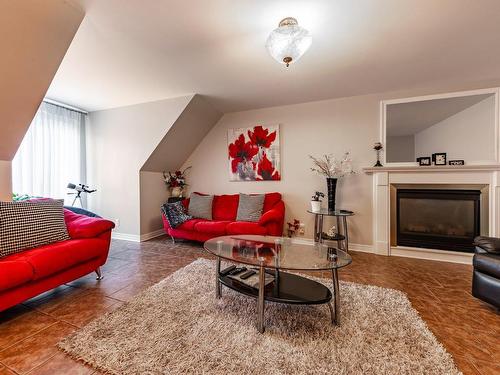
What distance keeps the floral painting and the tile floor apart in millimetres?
1679

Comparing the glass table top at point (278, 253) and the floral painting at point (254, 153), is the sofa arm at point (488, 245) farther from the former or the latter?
the floral painting at point (254, 153)

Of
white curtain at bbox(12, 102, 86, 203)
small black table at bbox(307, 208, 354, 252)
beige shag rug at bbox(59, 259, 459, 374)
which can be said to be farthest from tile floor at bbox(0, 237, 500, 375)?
white curtain at bbox(12, 102, 86, 203)

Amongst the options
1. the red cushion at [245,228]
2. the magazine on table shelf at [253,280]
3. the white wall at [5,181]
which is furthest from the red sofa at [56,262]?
the red cushion at [245,228]

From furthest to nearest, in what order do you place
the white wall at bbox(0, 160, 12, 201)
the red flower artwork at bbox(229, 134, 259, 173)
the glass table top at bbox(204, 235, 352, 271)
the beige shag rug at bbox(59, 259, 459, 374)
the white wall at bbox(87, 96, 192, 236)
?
the red flower artwork at bbox(229, 134, 259, 173) < the white wall at bbox(87, 96, 192, 236) < the white wall at bbox(0, 160, 12, 201) < the glass table top at bbox(204, 235, 352, 271) < the beige shag rug at bbox(59, 259, 459, 374)

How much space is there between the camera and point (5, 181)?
8.44 feet

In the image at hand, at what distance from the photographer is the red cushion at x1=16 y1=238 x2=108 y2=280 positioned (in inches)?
68.6

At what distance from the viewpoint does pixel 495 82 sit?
279 cm

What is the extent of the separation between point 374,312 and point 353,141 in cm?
249

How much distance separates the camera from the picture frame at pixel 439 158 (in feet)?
9.76

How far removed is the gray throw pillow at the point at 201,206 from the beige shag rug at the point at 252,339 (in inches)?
79.9

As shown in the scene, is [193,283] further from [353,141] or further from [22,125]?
[353,141]

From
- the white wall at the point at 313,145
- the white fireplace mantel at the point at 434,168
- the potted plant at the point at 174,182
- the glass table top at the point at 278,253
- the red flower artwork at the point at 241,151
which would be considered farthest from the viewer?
the potted plant at the point at 174,182

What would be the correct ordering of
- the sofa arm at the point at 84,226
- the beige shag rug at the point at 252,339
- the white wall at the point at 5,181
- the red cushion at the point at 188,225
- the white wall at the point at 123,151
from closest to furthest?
1. the beige shag rug at the point at 252,339
2. the sofa arm at the point at 84,226
3. the white wall at the point at 5,181
4. the red cushion at the point at 188,225
5. the white wall at the point at 123,151

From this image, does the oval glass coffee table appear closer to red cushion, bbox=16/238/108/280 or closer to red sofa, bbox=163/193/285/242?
red sofa, bbox=163/193/285/242
